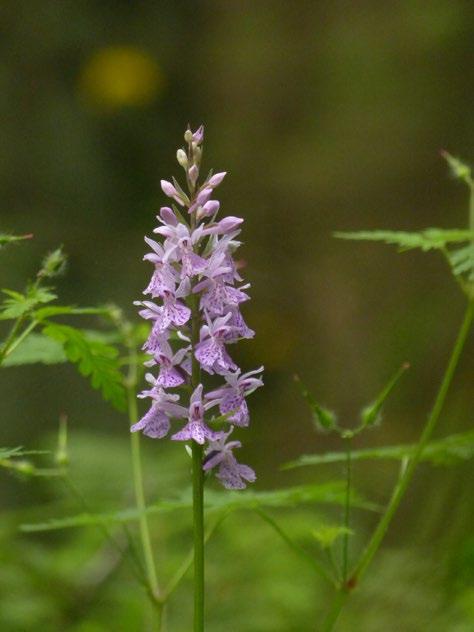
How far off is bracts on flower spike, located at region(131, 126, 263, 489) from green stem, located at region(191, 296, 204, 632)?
1 cm

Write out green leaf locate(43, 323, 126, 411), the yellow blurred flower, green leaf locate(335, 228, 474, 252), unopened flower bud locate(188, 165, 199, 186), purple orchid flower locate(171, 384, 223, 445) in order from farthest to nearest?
the yellow blurred flower
green leaf locate(335, 228, 474, 252)
green leaf locate(43, 323, 126, 411)
unopened flower bud locate(188, 165, 199, 186)
purple orchid flower locate(171, 384, 223, 445)

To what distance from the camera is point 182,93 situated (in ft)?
34.5

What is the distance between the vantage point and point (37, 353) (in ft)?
9.71

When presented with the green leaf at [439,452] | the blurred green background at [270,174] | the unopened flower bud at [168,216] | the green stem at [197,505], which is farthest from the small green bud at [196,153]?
the blurred green background at [270,174]

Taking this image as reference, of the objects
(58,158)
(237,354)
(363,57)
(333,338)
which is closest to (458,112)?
(363,57)

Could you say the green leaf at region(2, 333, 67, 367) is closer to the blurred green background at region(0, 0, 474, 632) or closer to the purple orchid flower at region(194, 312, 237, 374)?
the purple orchid flower at region(194, 312, 237, 374)

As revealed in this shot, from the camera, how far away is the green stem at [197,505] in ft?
6.48

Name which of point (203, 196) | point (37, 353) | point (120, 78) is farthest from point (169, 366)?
point (120, 78)

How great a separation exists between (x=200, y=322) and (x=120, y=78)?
8.11 meters

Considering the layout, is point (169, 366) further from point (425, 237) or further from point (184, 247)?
point (425, 237)

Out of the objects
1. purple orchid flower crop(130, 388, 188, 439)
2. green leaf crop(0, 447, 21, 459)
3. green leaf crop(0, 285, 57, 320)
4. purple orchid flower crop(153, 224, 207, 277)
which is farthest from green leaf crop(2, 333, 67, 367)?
purple orchid flower crop(153, 224, 207, 277)

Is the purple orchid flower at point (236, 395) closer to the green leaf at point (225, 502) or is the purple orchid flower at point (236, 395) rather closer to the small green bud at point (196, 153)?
the small green bud at point (196, 153)

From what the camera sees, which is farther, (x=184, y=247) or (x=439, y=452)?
(x=439, y=452)

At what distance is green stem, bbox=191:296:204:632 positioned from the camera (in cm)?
197
